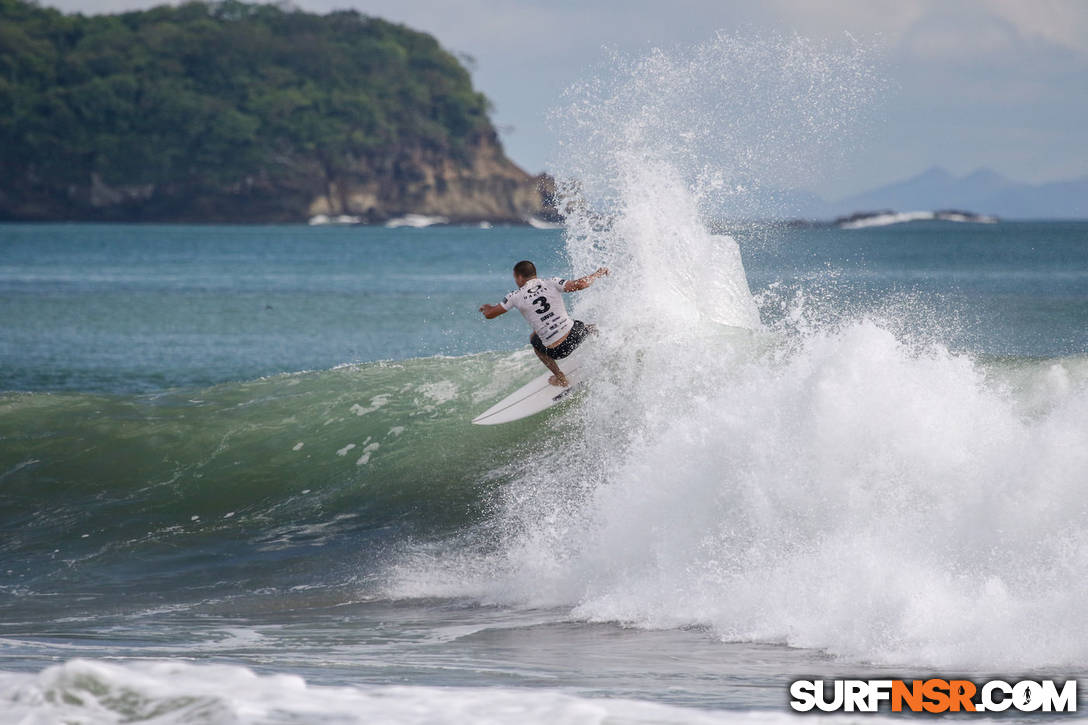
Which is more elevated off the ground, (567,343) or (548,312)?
(548,312)

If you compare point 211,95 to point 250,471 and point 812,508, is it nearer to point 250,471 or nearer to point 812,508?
point 250,471

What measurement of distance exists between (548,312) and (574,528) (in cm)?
272

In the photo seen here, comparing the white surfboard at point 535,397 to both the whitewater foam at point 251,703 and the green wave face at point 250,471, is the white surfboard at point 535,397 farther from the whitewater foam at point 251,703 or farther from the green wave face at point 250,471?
the whitewater foam at point 251,703

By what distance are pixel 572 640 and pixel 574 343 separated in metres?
4.65

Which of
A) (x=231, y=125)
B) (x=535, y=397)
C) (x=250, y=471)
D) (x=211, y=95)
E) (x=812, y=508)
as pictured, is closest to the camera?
(x=812, y=508)

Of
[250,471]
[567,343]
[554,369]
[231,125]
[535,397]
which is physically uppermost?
[231,125]

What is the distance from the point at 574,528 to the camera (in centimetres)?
962

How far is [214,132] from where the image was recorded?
145000 mm

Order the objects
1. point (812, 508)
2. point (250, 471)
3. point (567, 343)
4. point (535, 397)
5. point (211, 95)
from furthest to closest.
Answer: point (211, 95) < point (250, 471) < point (535, 397) < point (567, 343) < point (812, 508)

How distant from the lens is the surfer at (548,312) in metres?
11.4

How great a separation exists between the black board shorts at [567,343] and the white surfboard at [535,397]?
0.47ft

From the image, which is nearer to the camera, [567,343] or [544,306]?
[544,306]

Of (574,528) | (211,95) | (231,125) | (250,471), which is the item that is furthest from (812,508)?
(211,95)

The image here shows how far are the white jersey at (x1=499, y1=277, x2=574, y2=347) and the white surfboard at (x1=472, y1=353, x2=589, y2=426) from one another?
1.28 feet
